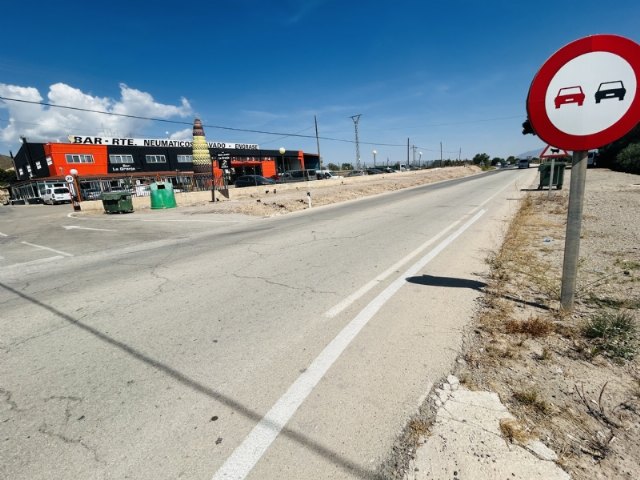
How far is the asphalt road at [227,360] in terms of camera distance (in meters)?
1.93

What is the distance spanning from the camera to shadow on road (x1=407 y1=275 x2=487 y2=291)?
14.4ft

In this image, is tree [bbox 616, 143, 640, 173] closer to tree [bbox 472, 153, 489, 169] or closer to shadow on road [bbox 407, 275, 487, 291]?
shadow on road [bbox 407, 275, 487, 291]

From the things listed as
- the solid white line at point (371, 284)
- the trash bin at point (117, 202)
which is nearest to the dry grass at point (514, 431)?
the solid white line at point (371, 284)

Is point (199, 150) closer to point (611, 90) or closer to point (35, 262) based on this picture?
point (35, 262)

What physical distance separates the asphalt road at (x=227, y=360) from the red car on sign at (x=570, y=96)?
2.22 m

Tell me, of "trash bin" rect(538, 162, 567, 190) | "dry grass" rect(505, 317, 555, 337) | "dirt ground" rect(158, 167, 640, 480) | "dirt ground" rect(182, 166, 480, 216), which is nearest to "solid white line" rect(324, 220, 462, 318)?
"dirt ground" rect(158, 167, 640, 480)

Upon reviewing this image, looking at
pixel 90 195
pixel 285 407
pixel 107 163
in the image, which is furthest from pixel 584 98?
pixel 107 163

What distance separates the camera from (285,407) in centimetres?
224

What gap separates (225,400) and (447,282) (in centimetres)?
343

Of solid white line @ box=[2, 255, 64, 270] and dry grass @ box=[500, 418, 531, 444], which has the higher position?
solid white line @ box=[2, 255, 64, 270]

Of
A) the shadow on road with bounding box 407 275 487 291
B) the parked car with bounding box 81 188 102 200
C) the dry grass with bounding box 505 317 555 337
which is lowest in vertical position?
the shadow on road with bounding box 407 275 487 291

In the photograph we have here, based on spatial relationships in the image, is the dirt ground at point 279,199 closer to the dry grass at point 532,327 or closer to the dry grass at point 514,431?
the dry grass at point 532,327

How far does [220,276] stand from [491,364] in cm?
424

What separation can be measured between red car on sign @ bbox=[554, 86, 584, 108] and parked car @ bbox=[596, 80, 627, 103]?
4.5 inches
